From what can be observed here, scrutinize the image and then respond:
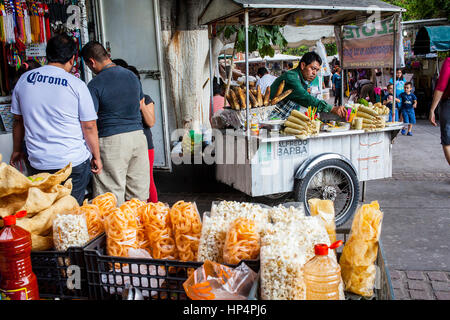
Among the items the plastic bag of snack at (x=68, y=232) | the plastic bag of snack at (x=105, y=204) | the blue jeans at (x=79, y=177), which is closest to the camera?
the plastic bag of snack at (x=68, y=232)

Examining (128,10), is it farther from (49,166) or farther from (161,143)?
(49,166)

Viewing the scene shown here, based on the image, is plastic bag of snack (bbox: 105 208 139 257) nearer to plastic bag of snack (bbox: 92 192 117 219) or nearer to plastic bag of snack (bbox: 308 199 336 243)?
plastic bag of snack (bbox: 92 192 117 219)

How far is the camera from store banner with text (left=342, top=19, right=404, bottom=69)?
5590 mm

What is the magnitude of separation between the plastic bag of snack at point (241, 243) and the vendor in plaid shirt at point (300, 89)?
362 centimetres

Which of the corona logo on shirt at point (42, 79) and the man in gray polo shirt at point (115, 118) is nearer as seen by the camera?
the corona logo on shirt at point (42, 79)

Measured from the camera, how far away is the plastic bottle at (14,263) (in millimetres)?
1465

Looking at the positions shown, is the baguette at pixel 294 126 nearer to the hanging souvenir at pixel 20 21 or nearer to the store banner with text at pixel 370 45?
the store banner with text at pixel 370 45

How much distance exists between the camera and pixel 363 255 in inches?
63.1

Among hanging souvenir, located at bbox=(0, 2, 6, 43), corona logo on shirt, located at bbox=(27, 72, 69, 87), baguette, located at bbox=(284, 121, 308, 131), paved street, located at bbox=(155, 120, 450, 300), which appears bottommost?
paved street, located at bbox=(155, 120, 450, 300)

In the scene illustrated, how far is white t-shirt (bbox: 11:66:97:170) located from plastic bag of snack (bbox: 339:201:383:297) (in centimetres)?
225

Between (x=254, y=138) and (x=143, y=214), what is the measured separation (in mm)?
2615

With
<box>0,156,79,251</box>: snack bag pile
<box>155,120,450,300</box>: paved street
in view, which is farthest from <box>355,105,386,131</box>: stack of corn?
<box>0,156,79,251</box>: snack bag pile

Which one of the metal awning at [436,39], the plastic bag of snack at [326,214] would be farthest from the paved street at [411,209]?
the metal awning at [436,39]

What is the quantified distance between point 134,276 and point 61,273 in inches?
14.1
